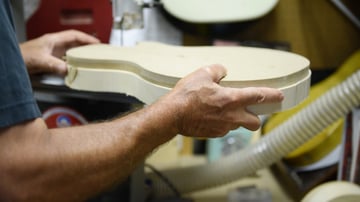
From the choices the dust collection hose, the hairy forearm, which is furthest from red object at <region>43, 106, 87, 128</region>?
the hairy forearm

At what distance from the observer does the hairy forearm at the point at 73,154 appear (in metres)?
0.63

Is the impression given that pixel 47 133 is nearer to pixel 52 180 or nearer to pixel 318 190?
pixel 52 180

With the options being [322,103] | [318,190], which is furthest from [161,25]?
[318,190]

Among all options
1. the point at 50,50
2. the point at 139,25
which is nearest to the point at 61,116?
the point at 50,50

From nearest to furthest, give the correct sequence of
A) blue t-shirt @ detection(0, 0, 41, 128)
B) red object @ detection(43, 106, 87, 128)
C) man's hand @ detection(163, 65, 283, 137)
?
1. blue t-shirt @ detection(0, 0, 41, 128)
2. man's hand @ detection(163, 65, 283, 137)
3. red object @ detection(43, 106, 87, 128)

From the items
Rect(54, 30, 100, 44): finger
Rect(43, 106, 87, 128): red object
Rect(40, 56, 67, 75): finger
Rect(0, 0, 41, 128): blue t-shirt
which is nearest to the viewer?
Rect(0, 0, 41, 128): blue t-shirt

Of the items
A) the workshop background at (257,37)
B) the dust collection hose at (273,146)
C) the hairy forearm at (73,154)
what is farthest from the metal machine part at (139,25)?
the hairy forearm at (73,154)

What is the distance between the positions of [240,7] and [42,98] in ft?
2.42

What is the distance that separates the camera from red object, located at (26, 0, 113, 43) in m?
1.39

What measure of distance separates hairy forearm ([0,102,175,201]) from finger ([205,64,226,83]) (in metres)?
0.12

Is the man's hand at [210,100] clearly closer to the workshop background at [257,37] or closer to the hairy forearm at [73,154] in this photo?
the hairy forearm at [73,154]

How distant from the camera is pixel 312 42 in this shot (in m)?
1.68

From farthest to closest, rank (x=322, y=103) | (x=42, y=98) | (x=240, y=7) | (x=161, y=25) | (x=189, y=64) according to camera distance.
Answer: (x=161, y=25), (x=240, y=7), (x=42, y=98), (x=322, y=103), (x=189, y=64)

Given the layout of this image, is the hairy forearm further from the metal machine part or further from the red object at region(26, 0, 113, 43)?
the red object at region(26, 0, 113, 43)
